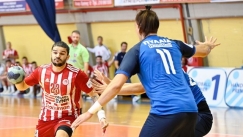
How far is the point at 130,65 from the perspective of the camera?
5062 millimetres

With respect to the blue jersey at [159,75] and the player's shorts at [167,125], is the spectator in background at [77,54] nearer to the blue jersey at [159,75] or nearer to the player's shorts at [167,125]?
the blue jersey at [159,75]

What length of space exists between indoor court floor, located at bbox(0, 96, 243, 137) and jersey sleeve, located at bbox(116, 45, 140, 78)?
5.99m

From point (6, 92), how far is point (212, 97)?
9.36m

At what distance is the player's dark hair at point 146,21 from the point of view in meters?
5.14

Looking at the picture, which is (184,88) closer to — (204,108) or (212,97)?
(204,108)

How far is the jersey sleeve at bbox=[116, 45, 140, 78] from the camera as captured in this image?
198 inches

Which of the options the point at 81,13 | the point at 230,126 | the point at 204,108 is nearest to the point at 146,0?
the point at 81,13

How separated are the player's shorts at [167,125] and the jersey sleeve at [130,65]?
1.47ft

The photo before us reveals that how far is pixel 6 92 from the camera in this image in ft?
→ 73.8

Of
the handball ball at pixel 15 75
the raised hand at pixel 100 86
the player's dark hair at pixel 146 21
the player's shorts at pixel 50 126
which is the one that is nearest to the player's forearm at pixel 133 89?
the raised hand at pixel 100 86

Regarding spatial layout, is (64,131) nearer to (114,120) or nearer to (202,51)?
(202,51)

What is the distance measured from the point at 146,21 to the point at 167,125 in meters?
0.96

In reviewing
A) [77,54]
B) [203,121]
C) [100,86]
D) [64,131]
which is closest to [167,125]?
[100,86]

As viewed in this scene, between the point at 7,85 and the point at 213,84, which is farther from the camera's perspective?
the point at 7,85
